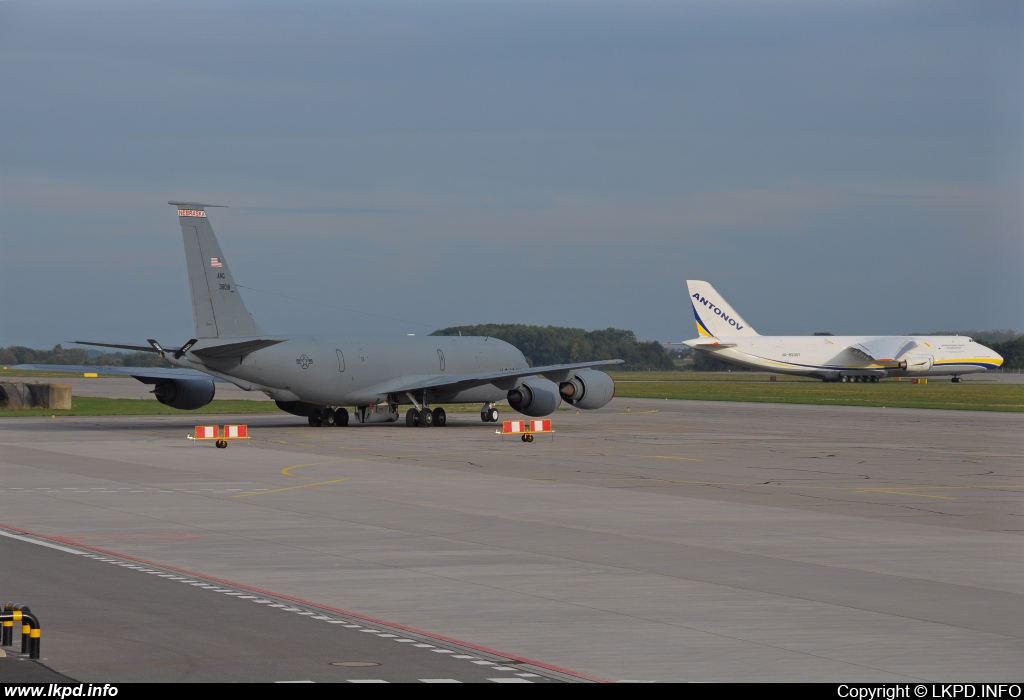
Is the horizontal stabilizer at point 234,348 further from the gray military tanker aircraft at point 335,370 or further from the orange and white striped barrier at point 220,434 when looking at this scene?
the orange and white striped barrier at point 220,434

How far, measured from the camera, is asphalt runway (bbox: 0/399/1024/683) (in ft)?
40.9

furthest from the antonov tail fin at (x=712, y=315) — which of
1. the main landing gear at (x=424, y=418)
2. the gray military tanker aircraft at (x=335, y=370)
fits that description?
the main landing gear at (x=424, y=418)

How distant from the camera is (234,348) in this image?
46094mm

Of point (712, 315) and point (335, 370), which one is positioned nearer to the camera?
point (335, 370)

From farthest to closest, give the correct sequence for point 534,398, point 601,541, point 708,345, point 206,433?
point 708,345 < point 534,398 < point 206,433 < point 601,541

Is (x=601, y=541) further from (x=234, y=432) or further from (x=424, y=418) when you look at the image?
(x=424, y=418)

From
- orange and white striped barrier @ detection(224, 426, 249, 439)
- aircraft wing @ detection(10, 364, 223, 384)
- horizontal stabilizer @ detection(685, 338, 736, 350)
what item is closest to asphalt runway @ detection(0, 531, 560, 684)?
orange and white striped barrier @ detection(224, 426, 249, 439)

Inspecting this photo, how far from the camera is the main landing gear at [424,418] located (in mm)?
53719

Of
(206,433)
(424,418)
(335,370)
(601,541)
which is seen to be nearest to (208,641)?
(601,541)

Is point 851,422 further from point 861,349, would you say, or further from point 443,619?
point 861,349

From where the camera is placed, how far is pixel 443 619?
13.7 meters

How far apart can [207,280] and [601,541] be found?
29667mm

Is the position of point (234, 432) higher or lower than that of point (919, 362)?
lower
